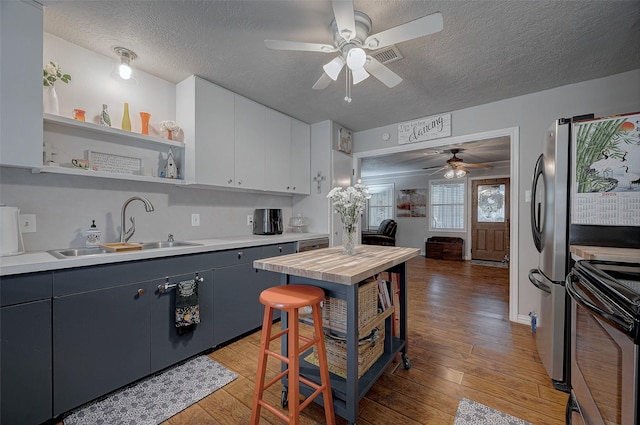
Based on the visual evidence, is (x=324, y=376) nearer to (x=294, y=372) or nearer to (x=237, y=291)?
(x=294, y=372)

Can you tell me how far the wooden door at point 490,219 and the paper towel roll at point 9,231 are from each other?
7.60 meters

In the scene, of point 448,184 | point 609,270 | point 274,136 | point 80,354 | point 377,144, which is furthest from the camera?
point 448,184

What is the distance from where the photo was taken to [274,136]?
318cm

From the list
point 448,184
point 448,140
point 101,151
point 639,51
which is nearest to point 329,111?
point 448,140

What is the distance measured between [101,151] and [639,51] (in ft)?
13.5

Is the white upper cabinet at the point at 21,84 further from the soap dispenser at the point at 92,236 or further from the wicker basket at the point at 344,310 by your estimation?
the wicker basket at the point at 344,310

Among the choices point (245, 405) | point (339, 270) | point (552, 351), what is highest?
point (339, 270)

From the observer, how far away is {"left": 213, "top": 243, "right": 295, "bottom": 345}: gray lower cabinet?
219 cm

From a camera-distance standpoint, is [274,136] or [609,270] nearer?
[609,270]

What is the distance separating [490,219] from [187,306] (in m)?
6.94

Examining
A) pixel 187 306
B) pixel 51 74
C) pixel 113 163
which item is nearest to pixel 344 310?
pixel 187 306

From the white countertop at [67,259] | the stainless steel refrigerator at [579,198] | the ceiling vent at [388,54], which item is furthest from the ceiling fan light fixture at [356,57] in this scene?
the white countertop at [67,259]

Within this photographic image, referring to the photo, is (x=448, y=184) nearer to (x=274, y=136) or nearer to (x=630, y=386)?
(x=274, y=136)

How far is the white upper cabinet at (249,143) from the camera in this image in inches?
108
